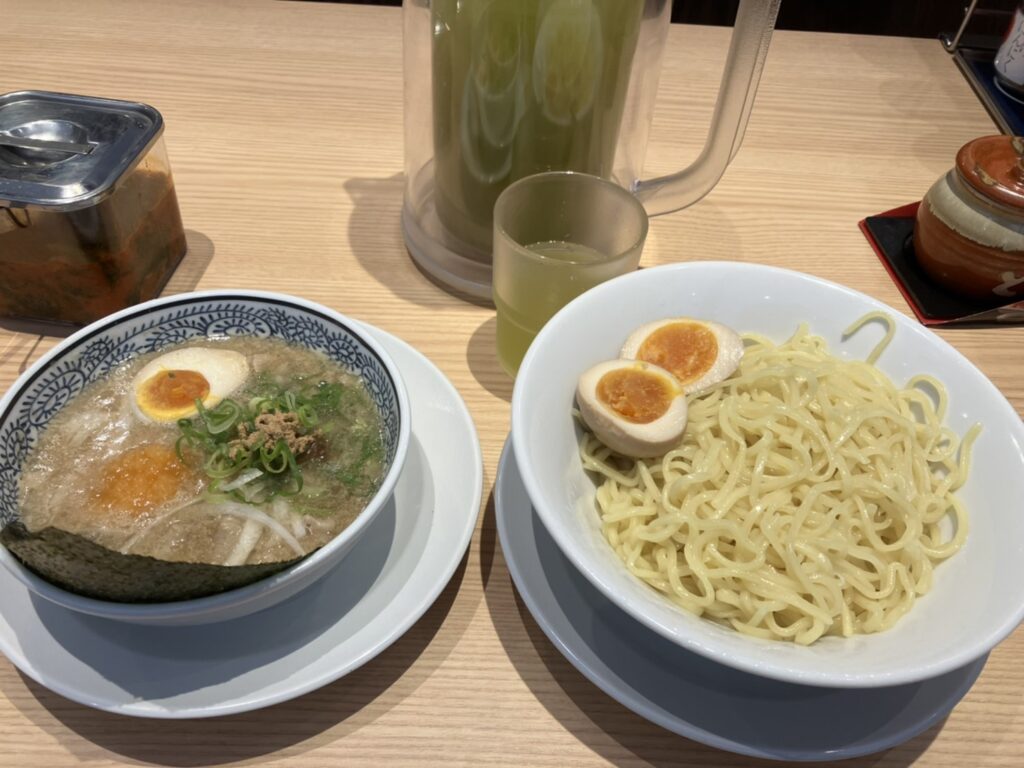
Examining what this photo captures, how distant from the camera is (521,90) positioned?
1325 mm

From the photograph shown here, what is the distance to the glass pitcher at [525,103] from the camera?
127cm

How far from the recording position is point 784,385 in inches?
45.0

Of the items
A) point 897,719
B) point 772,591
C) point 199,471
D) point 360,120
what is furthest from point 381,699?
point 360,120

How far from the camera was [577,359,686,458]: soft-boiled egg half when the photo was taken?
1.02 metres

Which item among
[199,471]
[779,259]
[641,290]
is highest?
[641,290]

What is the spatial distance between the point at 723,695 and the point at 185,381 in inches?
32.9

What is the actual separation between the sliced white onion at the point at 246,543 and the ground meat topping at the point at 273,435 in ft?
0.33

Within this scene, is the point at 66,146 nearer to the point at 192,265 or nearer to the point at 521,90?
the point at 192,265

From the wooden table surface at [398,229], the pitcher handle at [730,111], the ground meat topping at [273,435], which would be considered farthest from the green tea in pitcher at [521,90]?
the ground meat topping at [273,435]

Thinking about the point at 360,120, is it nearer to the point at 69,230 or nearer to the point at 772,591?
the point at 69,230

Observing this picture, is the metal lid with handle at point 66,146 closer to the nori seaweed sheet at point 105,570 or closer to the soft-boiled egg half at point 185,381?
the soft-boiled egg half at point 185,381

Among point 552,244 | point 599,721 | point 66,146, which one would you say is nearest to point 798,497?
point 599,721

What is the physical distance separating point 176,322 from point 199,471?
9.6 inches

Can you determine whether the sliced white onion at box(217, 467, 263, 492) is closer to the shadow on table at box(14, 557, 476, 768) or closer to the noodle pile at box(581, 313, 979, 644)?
the shadow on table at box(14, 557, 476, 768)
